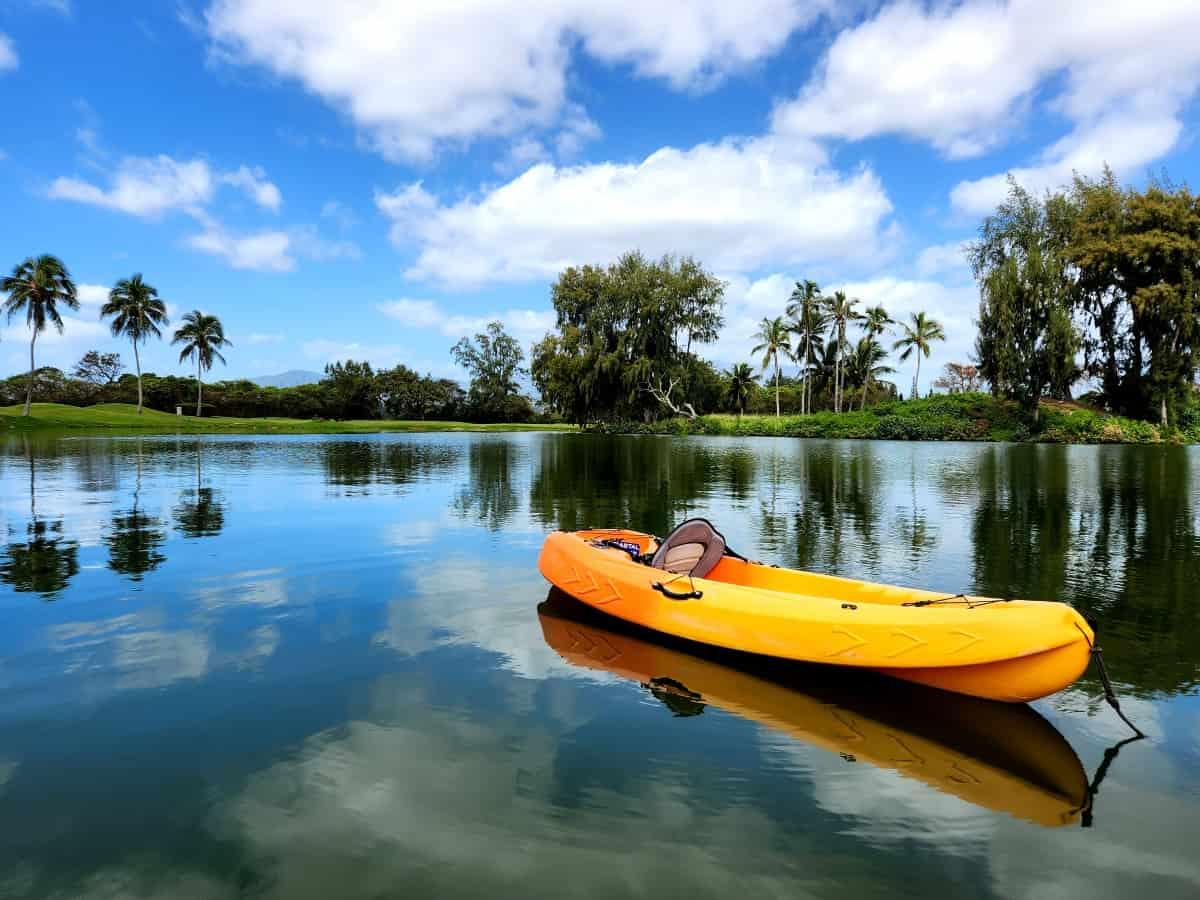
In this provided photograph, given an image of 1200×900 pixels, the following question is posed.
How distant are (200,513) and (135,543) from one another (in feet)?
12.6

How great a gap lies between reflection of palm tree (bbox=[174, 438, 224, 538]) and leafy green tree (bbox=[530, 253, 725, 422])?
1872 inches

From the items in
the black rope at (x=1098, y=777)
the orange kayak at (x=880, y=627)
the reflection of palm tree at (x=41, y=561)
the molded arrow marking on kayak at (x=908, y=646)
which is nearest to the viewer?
the black rope at (x=1098, y=777)

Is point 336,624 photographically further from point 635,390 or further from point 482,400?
point 482,400

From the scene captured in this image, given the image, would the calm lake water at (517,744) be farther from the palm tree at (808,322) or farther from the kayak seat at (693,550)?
the palm tree at (808,322)

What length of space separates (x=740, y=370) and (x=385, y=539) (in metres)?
72.8

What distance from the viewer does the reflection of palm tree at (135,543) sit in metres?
11.5

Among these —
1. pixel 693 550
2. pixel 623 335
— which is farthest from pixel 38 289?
pixel 693 550

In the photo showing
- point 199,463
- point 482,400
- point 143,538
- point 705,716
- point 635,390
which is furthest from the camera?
point 482,400

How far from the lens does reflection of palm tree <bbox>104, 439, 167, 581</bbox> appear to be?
11477mm

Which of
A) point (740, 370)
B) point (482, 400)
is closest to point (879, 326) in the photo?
point (740, 370)

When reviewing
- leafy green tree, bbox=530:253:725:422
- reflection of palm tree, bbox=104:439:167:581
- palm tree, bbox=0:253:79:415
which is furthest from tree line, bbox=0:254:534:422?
reflection of palm tree, bbox=104:439:167:581

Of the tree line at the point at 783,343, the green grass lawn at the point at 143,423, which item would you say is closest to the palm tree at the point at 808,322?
the tree line at the point at 783,343

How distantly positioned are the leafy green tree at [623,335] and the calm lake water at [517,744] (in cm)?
5528

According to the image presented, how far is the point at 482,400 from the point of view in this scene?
10225cm
